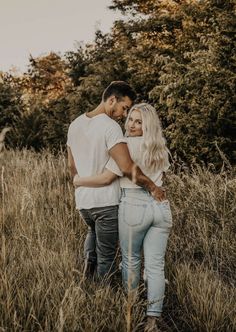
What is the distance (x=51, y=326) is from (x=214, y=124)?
328 inches

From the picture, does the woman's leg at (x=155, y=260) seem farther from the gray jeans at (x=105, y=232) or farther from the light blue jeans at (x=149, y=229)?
the gray jeans at (x=105, y=232)

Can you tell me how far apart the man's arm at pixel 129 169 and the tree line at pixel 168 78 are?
242cm

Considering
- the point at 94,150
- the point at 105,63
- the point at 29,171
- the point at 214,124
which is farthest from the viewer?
the point at 105,63

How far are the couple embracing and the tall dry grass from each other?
242 mm

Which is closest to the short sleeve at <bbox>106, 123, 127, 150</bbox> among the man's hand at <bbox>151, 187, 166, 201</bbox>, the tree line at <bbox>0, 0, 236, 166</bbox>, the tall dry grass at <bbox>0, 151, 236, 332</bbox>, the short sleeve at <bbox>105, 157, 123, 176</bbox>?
the short sleeve at <bbox>105, 157, 123, 176</bbox>

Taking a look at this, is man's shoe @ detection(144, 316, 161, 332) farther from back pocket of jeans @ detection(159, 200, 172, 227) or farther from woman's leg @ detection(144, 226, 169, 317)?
back pocket of jeans @ detection(159, 200, 172, 227)

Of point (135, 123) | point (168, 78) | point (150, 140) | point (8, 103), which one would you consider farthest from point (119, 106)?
point (8, 103)

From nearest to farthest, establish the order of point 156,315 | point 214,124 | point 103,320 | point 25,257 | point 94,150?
point 103,320 < point 156,315 < point 94,150 < point 25,257 < point 214,124

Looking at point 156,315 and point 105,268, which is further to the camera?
point 105,268

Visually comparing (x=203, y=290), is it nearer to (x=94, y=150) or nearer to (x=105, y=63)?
(x=94, y=150)

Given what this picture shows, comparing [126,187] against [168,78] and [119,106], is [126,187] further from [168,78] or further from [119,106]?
[168,78]

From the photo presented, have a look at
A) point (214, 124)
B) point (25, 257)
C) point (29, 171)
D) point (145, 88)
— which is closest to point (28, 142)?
point (145, 88)

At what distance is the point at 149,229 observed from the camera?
3.44m

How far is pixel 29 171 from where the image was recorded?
7.83 metres
